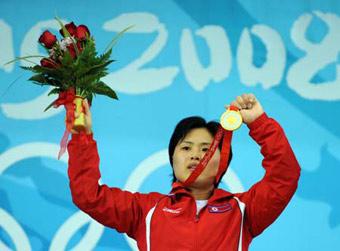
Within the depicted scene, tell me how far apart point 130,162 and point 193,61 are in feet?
1.47

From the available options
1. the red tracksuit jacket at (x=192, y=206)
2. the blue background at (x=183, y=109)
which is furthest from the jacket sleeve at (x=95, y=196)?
the blue background at (x=183, y=109)

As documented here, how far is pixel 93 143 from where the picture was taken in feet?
5.31

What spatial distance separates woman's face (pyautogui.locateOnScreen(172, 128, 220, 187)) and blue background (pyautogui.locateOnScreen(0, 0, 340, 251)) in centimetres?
70

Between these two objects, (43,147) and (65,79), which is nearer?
(65,79)

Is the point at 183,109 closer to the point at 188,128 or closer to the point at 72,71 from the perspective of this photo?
the point at 188,128

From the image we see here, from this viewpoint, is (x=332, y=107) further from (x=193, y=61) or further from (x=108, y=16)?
(x=108, y=16)

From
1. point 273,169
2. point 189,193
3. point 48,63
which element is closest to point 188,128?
point 189,193

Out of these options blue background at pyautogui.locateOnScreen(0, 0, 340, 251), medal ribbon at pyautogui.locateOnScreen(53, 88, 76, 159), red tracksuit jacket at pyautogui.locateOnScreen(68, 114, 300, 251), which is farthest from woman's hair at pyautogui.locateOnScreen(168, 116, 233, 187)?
blue background at pyautogui.locateOnScreen(0, 0, 340, 251)

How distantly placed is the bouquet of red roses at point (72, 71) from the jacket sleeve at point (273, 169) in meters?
0.38

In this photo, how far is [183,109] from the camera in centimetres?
251

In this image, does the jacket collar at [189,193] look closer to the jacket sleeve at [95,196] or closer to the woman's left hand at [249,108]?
the jacket sleeve at [95,196]

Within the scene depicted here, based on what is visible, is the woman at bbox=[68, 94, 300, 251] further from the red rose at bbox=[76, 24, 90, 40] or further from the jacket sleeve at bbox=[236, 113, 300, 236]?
the red rose at bbox=[76, 24, 90, 40]

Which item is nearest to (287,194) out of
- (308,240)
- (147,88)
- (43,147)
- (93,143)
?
(93,143)

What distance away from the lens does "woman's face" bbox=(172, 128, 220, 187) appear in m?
1.73
